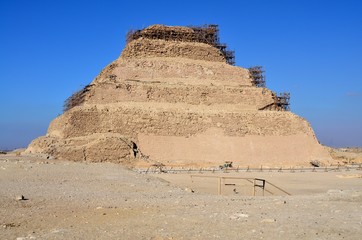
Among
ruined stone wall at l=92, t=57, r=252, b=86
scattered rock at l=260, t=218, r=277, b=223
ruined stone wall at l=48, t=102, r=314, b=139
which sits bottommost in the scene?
scattered rock at l=260, t=218, r=277, b=223

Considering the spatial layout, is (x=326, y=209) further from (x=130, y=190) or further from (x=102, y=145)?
(x=102, y=145)

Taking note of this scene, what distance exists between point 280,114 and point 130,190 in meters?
27.4

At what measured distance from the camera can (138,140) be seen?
3512cm

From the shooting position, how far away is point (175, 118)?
37.2 m

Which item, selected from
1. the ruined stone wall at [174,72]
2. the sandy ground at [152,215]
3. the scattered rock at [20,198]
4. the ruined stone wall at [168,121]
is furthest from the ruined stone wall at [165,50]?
the scattered rock at [20,198]

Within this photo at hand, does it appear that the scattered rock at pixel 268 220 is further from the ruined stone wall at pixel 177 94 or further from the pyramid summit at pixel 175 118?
the ruined stone wall at pixel 177 94

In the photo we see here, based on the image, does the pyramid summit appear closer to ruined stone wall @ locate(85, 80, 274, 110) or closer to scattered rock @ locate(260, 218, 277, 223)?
ruined stone wall @ locate(85, 80, 274, 110)

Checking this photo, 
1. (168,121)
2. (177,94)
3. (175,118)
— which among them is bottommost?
(168,121)

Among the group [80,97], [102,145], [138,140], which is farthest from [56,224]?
[80,97]

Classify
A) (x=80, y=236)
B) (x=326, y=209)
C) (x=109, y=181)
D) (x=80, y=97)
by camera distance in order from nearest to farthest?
(x=80, y=236)
(x=326, y=209)
(x=109, y=181)
(x=80, y=97)

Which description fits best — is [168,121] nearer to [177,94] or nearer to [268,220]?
[177,94]

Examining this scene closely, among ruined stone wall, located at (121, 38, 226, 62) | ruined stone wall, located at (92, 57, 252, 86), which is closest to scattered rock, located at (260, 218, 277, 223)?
ruined stone wall, located at (92, 57, 252, 86)

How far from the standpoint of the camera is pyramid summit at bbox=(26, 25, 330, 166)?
3409 cm

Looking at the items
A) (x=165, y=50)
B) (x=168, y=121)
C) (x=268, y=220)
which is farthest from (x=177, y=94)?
(x=268, y=220)
